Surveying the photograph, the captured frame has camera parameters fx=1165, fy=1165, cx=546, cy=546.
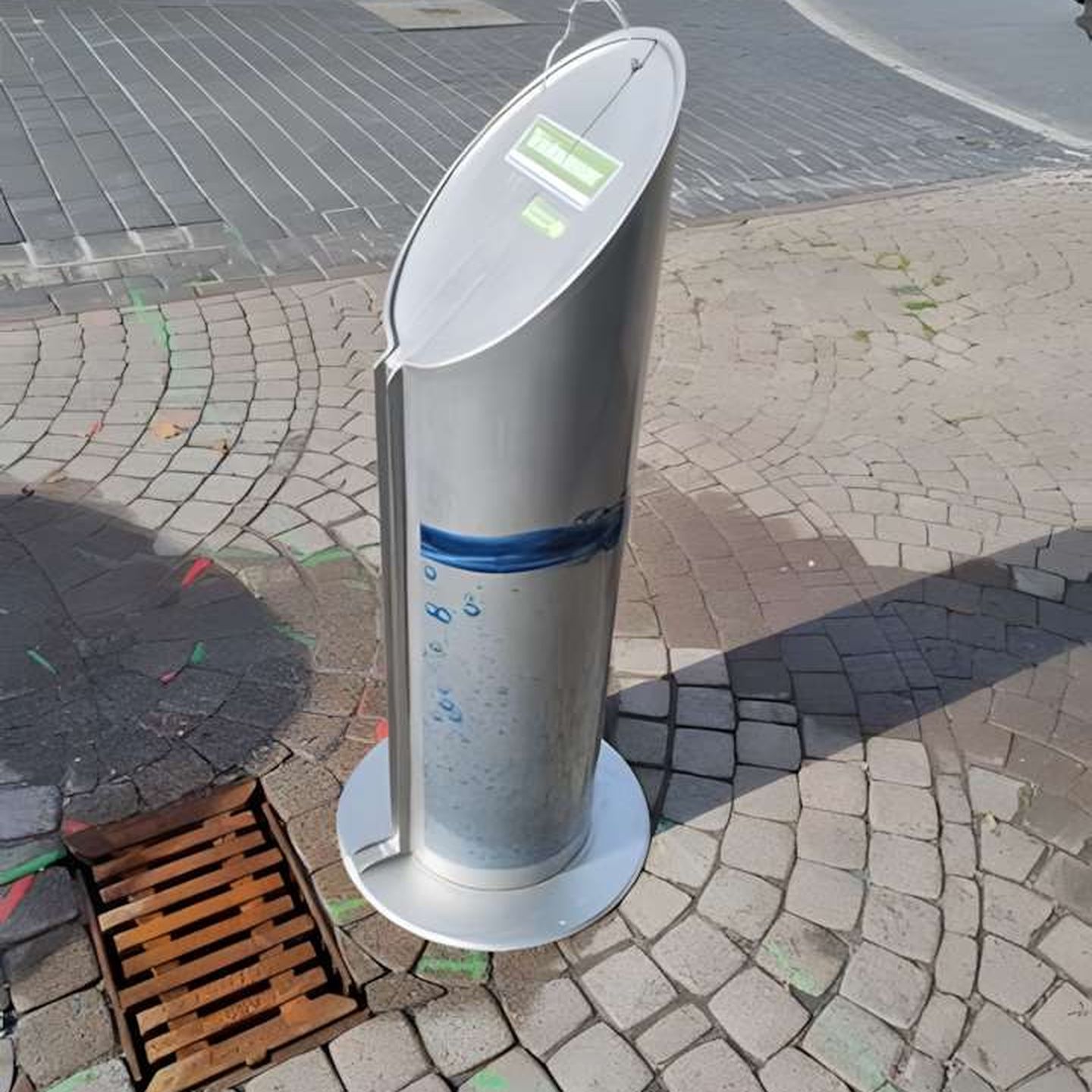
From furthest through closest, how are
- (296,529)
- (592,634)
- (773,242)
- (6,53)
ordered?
(6,53) → (773,242) → (296,529) → (592,634)

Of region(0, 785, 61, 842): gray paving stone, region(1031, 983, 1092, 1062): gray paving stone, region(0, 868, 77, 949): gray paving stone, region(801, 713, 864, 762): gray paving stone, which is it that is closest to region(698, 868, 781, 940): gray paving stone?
region(801, 713, 864, 762): gray paving stone

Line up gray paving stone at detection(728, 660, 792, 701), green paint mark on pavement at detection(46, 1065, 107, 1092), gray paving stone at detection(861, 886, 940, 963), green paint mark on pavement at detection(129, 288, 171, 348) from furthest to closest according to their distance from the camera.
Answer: green paint mark on pavement at detection(129, 288, 171, 348) → gray paving stone at detection(728, 660, 792, 701) → gray paving stone at detection(861, 886, 940, 963) → green paint mark on pavement at detection(46, 1065, 107, 1092)

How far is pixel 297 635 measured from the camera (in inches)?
150

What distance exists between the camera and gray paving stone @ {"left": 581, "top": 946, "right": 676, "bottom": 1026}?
2.75 metres

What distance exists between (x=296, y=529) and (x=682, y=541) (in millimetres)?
1442

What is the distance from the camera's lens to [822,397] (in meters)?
5.57

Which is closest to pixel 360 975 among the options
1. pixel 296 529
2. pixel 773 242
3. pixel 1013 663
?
pixel 296 529

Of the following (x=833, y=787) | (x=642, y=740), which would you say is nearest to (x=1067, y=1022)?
(x=833, y=787)

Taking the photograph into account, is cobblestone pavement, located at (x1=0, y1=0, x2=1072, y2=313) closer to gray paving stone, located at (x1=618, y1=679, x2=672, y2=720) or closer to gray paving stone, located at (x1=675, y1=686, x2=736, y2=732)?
gray paving stone, located at (x1=618, y1=679, x2=672, y2=720)

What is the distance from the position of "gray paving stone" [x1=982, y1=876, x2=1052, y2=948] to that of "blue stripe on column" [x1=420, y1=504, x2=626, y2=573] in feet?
5.18

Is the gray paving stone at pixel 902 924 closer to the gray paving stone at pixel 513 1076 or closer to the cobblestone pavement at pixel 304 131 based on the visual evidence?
the gray paving stone at pixel 513 1076

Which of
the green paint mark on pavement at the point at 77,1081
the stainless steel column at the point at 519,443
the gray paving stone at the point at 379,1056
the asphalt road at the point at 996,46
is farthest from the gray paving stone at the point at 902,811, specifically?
the asphalt road at the point at 996,46

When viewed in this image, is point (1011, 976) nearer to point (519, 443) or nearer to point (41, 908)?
point (519, 443)

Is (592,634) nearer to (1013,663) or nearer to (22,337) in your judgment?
(1013,663)
